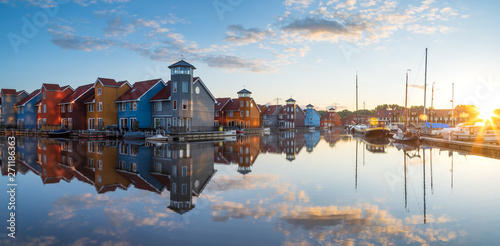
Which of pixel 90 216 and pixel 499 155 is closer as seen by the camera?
A: pixel 90 216

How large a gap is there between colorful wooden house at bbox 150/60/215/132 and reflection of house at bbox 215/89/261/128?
2107cm

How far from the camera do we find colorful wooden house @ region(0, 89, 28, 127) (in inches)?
2926

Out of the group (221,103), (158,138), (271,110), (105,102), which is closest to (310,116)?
(271,110)

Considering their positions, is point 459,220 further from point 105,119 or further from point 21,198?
point 105,119

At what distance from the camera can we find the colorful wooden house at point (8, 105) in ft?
244

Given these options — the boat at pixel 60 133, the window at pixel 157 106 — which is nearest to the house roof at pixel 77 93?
the boat at pixel 60 133

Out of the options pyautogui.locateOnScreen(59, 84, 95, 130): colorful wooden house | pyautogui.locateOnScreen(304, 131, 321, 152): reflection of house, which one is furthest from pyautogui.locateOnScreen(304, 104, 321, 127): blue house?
pyautogui.locateOnScreen(59, 84, 95, 130): colorful wooden house

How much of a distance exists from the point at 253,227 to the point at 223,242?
132 centimetres

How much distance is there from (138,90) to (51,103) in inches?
876

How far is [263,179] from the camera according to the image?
16547 mm

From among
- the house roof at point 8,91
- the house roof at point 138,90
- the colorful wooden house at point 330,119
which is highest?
the house roof at point 8,91

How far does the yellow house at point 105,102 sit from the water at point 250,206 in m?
36.9

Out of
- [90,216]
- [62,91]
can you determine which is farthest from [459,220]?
[62,91]

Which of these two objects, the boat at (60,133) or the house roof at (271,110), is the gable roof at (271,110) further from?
the boat at (60,133)
